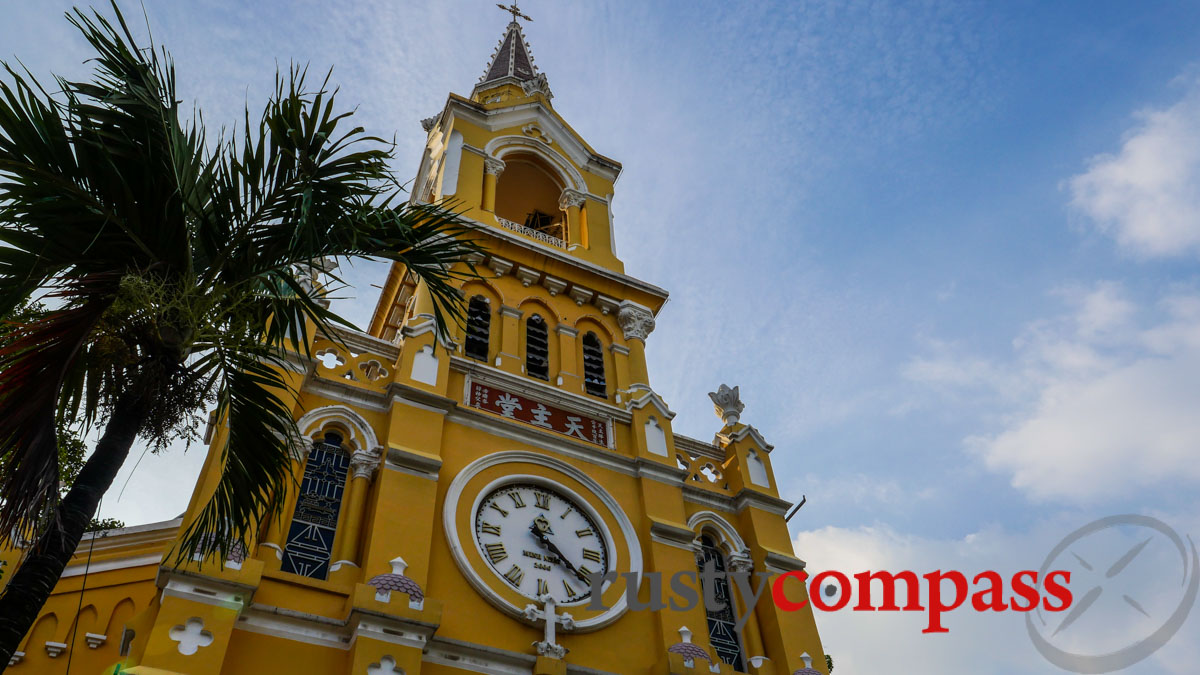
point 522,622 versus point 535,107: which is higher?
point 535,107

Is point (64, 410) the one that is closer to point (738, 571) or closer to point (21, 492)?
point (21, 492)

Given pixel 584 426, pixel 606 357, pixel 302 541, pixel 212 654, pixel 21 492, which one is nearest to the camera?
pixel 21 492

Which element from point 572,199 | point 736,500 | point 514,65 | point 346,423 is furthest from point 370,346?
point 514,65

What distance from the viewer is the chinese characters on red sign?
14.4 meters

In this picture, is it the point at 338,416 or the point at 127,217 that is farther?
the point at 338,416

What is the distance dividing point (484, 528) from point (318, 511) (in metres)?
2.16

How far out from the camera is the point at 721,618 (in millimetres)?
13461

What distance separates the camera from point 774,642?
516 inches

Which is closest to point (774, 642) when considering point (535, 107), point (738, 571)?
point (738, 571)

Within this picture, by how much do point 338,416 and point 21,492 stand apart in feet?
21.2

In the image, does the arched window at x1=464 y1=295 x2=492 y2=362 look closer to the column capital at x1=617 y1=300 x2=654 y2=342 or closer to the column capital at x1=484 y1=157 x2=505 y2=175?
the column capital at x1=617 y1=300 x2=654 y2=342

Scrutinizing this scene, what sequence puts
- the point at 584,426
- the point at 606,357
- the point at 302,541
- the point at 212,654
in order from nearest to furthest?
the point at 212,654, the point at 302,541, the point at 584,426, the point at 606,357

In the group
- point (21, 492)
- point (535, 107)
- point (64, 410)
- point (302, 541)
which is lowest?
point (21, 492)

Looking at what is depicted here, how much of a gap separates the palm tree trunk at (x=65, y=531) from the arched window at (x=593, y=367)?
951 cm
